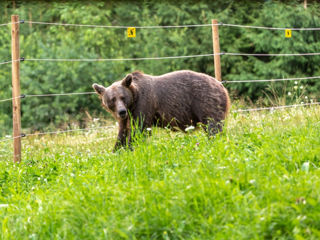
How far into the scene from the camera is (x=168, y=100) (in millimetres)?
7754

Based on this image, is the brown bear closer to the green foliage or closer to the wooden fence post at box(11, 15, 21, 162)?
the wooden fence post at box(11, 15, 21, 162)

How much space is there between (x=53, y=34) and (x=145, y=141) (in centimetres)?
2325

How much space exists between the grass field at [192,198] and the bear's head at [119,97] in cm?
219

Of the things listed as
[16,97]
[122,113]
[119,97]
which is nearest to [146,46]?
[16,97]

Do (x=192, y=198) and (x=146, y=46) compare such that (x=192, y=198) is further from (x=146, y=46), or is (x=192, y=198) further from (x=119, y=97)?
(x=146, y=46)

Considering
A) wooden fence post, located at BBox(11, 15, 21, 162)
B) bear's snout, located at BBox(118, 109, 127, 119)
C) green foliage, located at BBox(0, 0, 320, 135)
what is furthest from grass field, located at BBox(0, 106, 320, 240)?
green foliage, located at BBox(0, 0, 320, 135)

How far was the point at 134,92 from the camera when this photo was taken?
7.55 m

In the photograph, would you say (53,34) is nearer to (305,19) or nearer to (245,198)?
(305,19)

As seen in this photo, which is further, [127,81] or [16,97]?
[16,97]

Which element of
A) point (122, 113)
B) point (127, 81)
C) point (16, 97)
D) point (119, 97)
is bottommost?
point (122, 113)

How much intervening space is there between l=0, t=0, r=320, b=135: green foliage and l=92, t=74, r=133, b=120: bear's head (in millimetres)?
11635

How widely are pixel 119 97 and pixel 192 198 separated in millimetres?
3905

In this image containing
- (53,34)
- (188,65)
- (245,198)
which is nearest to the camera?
(245,198)

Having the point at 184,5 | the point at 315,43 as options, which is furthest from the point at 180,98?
the point at 184,5
